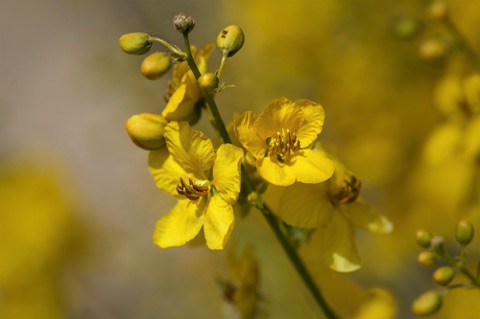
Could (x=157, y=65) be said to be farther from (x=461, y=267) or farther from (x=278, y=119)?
(x=461, y=267)

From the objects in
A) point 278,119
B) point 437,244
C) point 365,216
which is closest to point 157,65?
point 278,119

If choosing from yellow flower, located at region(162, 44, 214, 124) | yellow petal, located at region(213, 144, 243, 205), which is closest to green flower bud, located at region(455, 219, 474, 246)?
yellow petal, located at region(213, 144, 243, 205)

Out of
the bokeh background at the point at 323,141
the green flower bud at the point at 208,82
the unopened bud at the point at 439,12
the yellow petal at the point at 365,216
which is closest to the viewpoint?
A: the green flower bud at the point at 208,82

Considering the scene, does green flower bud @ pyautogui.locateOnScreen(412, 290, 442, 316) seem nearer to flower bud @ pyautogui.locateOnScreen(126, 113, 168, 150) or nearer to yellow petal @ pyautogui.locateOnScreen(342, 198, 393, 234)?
yellow petal @ pyautogui.locateOnScreen(342, 198, 393, 234)

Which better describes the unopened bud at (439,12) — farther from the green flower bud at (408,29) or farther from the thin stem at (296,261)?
the thin stem at (296,261)

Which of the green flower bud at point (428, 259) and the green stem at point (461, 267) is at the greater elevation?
the green flower bud at point (428, 259)

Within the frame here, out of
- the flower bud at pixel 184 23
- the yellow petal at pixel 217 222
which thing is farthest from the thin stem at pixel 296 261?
the flower bud at pixel 184 23

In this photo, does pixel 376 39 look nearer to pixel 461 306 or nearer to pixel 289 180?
pixel 461 306

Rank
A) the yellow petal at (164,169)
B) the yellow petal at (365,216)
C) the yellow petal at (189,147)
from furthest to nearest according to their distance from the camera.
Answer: the yellow petal at (365,216) < the yellow petal at (164,169) < the yellow petal at (189,147)
